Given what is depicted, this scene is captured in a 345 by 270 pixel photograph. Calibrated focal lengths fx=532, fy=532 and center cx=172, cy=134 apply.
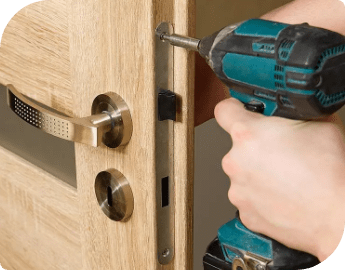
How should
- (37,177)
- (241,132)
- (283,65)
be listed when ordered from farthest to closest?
(37,177) → (241,132) → (283,65)

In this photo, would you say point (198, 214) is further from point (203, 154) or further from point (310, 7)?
point (310, 7)

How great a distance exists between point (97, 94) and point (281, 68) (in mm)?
285

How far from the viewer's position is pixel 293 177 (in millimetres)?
625

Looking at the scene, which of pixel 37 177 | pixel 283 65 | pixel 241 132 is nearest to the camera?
→ pixel 283 65

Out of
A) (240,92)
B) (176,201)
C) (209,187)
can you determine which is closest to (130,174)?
(176,201)

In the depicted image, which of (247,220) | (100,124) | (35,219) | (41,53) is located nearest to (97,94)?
(100,124)

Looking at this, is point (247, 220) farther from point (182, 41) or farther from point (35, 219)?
point (35, 219)

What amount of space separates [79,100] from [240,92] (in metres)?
0.26

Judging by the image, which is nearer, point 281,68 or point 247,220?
point 281,68

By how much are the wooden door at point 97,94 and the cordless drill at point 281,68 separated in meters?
0.05

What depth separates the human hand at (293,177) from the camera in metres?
0.62

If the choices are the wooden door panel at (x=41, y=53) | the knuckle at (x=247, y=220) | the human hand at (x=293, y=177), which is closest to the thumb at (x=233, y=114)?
the human hand at (x=293, y=177)

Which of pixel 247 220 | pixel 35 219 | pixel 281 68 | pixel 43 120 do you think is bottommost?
pixel 35 219

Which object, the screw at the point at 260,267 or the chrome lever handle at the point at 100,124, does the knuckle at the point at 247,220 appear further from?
the chrome lever handle at the point at 100,124
